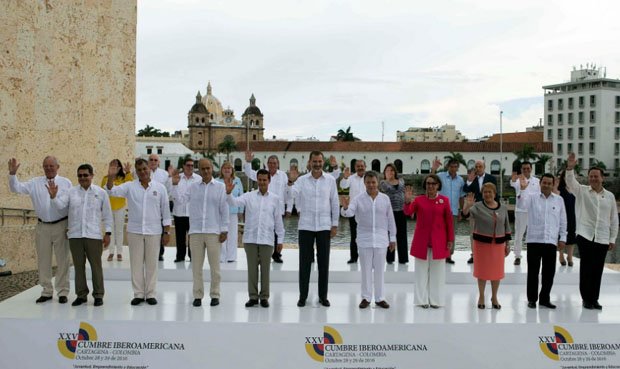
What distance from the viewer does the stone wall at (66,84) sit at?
863cm

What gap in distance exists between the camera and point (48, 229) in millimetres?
5863

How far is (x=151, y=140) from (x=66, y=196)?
67155mm

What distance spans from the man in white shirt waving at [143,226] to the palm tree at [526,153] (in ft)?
162

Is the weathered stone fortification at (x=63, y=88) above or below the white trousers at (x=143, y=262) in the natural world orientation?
above

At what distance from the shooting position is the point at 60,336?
4.96 m

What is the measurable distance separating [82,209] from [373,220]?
9.63ft

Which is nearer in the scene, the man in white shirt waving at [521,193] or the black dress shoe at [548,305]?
the black dress shoe at [548,305]

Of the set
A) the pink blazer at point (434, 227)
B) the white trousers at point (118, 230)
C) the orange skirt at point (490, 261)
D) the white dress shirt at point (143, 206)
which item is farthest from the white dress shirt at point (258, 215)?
the white trousers at point (118, 230)

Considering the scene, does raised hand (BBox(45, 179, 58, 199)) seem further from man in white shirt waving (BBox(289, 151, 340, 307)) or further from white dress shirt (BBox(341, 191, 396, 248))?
white dress shirt (BBox(341, 191, 396, 248))

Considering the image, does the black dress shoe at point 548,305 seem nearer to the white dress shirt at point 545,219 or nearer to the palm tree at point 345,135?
the white dress shirt at point 545,219

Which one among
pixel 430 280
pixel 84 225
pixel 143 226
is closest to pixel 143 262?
pixel 143 226

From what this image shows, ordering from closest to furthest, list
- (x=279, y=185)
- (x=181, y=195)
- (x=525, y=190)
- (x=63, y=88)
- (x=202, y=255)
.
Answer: (x=202, y=255), (x=525, y=190), (x=181, y=195), (x=279, y=185), (x=63, y=88)

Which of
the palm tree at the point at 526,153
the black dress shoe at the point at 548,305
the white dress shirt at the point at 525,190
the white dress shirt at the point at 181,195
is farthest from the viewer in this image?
the palm tree at the point at 526,153

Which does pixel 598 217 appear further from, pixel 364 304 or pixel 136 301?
pixel 136 301
